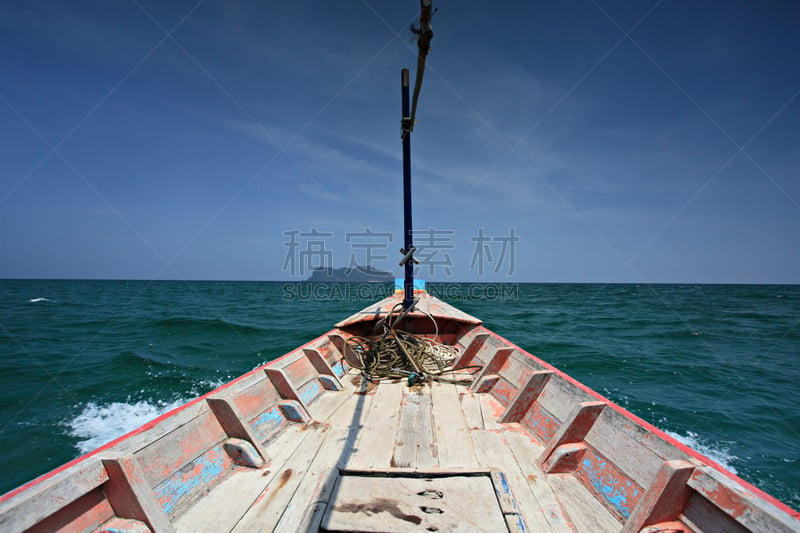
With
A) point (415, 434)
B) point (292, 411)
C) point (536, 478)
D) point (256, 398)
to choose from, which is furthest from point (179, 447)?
point (536, 478)

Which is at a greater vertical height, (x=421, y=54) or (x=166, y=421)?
(x=421, y=54)

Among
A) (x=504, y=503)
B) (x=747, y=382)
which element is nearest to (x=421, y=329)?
(x=504, y=503)

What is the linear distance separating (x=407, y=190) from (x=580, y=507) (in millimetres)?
5216

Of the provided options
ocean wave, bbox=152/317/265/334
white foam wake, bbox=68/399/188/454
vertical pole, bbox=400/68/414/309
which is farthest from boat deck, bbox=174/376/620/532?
ocean wave, bbox=152/317/265/334

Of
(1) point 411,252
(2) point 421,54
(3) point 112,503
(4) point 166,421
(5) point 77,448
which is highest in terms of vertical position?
(2) point 421,54

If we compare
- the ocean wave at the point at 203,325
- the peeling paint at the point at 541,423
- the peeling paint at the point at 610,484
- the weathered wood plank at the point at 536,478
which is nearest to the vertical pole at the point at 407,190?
the peeling paint at the point at 541,423

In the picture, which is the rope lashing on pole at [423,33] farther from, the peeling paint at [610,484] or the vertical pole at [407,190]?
the peeling paint at [610,484]

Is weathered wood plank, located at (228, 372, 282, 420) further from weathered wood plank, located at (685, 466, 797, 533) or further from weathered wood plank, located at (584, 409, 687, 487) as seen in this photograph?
weathered wood plank, located at (685, 466, 797, 533)

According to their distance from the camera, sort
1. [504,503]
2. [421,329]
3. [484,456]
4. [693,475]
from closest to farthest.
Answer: [693,475] → [504,503] → [484,456] → [421,329]

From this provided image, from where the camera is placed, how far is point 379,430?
3215mm

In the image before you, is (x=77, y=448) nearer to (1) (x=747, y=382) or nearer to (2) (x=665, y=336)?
(1) (x=747, y=382)

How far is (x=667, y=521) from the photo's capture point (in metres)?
1.80

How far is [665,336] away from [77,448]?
1914 centimetres

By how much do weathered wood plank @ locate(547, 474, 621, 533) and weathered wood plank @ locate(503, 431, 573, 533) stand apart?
1.9 inches
